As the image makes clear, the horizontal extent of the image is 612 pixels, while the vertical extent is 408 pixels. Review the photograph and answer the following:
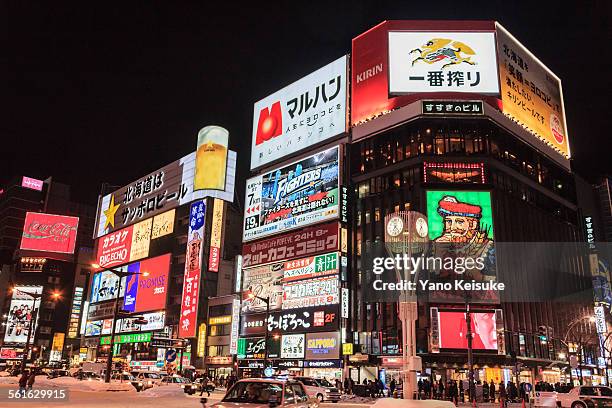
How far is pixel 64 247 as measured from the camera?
358ft

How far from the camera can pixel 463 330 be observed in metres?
49.4

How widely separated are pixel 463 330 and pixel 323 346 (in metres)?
14.6

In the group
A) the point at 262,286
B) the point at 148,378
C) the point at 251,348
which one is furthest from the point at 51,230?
the point at 148,378

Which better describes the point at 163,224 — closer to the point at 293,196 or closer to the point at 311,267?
the point at 293,196

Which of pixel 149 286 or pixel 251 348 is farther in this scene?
pixel 149 286

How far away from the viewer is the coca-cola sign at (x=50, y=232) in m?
108

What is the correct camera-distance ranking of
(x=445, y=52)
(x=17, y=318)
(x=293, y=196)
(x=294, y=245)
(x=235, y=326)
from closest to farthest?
1. (x=445, y=52)
2. (x=294, y=245)
3. (x=293, y=196)
4. (x=235, y=326)
5. (x=17, y=318)

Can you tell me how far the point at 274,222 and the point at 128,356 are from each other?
126 ft

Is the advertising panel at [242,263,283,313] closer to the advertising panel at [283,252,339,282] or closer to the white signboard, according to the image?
the advertising panel at [283,252,339,282]

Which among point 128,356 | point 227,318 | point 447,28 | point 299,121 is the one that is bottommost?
point 128,356

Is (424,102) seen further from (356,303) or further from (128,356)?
(128,356)

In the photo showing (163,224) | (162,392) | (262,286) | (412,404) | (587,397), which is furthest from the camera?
(163,224)

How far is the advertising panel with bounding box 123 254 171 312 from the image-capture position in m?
81.6

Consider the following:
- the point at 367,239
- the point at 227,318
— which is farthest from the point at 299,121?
the point at 227,318
